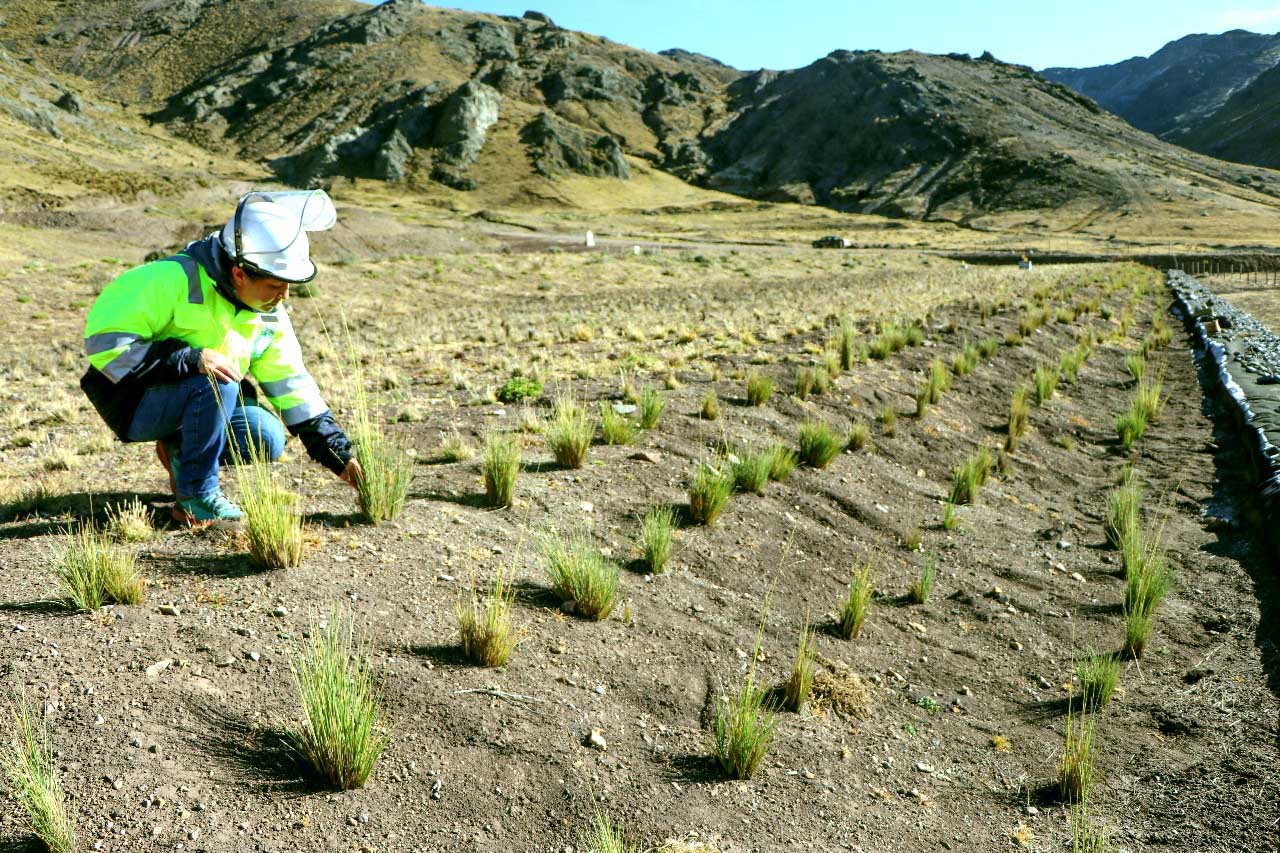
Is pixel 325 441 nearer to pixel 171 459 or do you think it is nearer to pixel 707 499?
pixel 171 459

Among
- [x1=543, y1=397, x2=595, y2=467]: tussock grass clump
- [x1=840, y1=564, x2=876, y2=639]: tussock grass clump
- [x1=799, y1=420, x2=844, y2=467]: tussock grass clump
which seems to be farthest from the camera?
[x1=799, y1=420, x2=844, y2=467]: tussock grass clump

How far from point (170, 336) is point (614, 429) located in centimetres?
316

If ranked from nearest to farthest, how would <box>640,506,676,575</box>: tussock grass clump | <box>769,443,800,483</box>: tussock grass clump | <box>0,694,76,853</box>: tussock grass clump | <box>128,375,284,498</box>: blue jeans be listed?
1. <box>0,694,76,853</box>: tussock grass clump
2. <box>128,375,284,498</box>: blue jeans
3. <box>640,506,676,575</box>: tussock grass clump
4. <box>769,443,800,483</box>: tussock grass clump

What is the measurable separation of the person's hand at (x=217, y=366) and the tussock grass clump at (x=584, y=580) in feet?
4.99

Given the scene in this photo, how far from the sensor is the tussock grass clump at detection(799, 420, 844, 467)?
657 centimetres

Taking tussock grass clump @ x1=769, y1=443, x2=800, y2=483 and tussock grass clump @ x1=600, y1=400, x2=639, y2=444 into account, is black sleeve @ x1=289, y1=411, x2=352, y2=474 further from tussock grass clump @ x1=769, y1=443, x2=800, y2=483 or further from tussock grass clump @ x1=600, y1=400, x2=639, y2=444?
tussock grass clump @ x1=769, y1=443, x2=800, y2=483

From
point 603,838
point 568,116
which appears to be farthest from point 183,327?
point 568,116

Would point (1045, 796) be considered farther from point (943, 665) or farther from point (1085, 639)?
point (1085, 639)

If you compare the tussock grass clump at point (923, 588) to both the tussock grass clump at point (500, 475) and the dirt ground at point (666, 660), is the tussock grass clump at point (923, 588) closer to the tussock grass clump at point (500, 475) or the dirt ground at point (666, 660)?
the dirt ground at point (666, 660)

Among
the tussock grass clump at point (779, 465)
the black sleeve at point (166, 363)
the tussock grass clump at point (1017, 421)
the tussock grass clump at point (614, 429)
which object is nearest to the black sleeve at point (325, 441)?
the black sleeve at point (166, 363)

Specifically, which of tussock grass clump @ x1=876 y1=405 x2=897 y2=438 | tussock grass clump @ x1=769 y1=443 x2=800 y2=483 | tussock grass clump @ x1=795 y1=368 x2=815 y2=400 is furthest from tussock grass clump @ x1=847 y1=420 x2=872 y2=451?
tussock grass clump @ x1=769 y1=443 x2=800 y2=483

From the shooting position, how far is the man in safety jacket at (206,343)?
140 inches

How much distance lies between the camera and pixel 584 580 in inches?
152

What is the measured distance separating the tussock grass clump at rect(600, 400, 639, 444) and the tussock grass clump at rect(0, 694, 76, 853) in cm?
418
